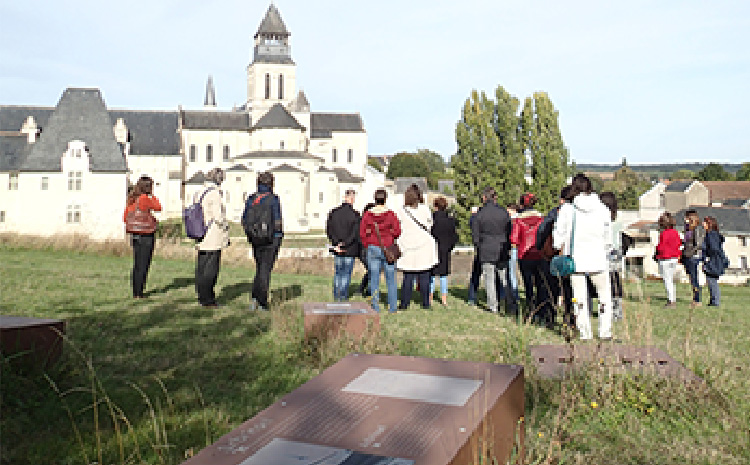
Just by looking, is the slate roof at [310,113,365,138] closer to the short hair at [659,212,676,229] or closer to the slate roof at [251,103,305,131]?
the slate roof at [251,103,305,131]

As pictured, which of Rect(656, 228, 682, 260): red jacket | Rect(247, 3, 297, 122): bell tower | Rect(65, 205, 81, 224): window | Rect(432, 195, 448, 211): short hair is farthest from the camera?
Rect(247, 3, 297, 122): bell tower

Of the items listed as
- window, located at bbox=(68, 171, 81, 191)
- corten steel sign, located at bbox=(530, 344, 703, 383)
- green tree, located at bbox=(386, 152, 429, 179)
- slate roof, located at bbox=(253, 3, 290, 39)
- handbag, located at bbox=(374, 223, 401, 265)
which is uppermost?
slate roof, located at bbox=(253, 3, 290, 39)

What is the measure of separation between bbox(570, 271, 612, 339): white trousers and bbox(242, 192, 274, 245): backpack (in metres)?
4.11

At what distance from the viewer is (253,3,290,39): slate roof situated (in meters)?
80.2

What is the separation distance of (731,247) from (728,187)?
31921 mm

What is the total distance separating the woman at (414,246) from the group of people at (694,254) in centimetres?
502

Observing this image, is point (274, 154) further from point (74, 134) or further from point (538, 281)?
point (538, 281)

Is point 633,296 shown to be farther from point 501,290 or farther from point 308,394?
point 308,394

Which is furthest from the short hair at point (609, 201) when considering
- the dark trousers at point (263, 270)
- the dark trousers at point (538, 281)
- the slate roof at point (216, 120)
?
the slate roof at point (216, 120)

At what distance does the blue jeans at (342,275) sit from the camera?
1031 cm

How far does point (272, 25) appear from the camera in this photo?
80.6 meters

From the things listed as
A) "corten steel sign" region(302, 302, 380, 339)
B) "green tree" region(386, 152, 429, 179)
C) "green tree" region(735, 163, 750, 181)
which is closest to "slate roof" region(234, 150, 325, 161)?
"green tree" region(386, 152, 429, 179)

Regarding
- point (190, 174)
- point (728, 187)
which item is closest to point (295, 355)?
point (190, 174)

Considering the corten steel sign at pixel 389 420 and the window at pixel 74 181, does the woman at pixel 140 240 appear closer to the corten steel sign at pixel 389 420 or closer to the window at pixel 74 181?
the corten steel sign at pixel 389 420
